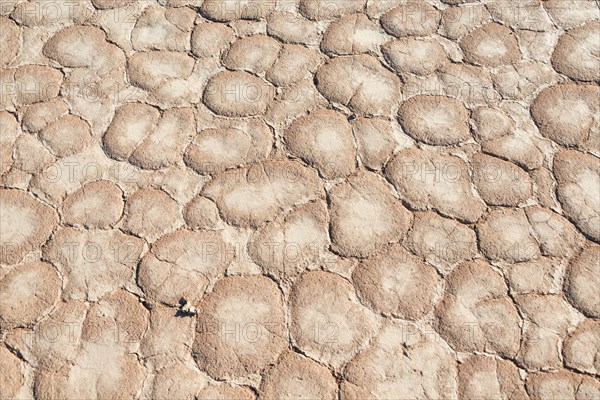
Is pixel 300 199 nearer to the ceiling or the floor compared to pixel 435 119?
nearer to the floor

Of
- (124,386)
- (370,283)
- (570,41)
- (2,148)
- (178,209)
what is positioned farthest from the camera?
(570,41)

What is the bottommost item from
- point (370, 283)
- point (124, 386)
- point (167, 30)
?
point (124, 386)

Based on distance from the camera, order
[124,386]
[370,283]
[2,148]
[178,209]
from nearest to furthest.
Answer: [124,386] → [370,283] → [178,209] → [2,148]

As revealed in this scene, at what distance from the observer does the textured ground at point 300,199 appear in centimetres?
191

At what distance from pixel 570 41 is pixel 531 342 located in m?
1.34

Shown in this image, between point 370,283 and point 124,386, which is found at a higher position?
point 370,283

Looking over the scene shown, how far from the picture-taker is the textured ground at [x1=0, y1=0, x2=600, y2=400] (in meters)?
1.91

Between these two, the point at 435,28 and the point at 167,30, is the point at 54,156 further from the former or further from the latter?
the point at 435,28

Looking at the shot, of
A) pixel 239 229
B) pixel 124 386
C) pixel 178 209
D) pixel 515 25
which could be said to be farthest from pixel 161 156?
pixel 515 25

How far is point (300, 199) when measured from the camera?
2229 millimetres

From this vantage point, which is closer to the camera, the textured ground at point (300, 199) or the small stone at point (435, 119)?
the textured ground at point (300, 199)

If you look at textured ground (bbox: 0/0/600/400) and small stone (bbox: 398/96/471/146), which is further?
small stone (bbox: 398/96/471/146)

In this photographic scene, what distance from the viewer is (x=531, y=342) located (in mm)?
1924

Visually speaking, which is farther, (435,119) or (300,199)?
(435,119)
